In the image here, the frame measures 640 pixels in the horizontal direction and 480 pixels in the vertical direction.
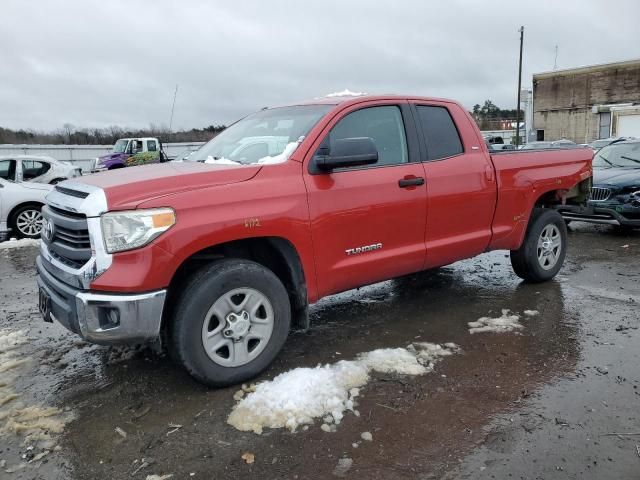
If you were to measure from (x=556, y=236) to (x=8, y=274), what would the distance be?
266 inches

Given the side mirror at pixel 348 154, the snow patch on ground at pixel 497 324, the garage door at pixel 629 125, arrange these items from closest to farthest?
the side mirror at pixel 348 154 < the snow patch on ground at pixel 497 324 < the garage door at pixel 629 125

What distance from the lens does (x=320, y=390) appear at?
3330 mm

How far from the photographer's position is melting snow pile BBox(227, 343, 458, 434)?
10.0 ft

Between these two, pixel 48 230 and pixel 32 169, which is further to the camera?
pixel 32 169

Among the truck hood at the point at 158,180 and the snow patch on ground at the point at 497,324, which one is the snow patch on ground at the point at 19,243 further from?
the snow patch on ground at the point at 497,324

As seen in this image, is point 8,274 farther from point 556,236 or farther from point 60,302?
point 556,236

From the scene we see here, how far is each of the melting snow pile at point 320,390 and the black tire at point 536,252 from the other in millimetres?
2031

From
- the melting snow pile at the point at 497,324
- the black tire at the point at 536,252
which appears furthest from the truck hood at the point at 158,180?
the black tire at the point at 536,252

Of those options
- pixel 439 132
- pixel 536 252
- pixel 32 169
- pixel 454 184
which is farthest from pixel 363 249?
pixel 32 169

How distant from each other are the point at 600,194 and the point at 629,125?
30.8m

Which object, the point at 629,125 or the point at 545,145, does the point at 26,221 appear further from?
the point at 629,125

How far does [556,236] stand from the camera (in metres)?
5.71

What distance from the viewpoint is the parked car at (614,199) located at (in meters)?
8.13

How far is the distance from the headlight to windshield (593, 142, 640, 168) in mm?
8903
